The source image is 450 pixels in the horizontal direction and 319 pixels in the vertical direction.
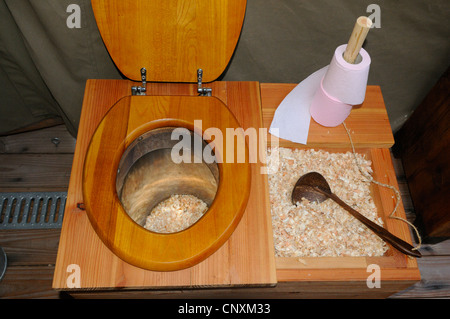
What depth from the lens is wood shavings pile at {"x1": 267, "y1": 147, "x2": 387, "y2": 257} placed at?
1.05m

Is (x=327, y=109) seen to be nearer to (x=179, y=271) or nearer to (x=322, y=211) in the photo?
(x=322, y=211)

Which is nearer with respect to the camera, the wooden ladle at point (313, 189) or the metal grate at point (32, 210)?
the wooden ladle at point (313, 189)

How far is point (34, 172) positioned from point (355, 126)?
1.21m

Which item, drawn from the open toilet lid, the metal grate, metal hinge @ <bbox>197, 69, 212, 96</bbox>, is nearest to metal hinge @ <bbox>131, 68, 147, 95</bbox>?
the open toilet lid

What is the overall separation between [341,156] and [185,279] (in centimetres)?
61

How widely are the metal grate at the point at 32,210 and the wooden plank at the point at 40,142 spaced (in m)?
0.19

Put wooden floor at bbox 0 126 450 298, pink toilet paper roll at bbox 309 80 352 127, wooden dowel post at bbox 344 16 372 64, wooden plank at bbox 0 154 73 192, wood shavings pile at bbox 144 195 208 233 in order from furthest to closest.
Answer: wooden plank at bbox 0 154 73 192, wooden floor at bbox 0 126 450 298, wood shavings pile at bbox 144 195 208 233, pink toilet paper roll at bbox 309 80 352 127, wooden dowel post at bbox 344 16 372 64

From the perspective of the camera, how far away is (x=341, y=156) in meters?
1.18

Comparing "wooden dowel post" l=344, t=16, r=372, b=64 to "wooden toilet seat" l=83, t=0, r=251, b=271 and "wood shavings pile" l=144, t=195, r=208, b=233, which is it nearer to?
"wooden toilet seat" l=83, t=0, r=251, b=271

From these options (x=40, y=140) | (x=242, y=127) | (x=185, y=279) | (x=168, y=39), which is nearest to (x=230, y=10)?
(x=168, y=39)

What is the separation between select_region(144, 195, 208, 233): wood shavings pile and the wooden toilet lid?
33 centimetres

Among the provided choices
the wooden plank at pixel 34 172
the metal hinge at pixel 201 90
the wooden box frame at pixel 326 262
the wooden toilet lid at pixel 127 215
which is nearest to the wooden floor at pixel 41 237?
the wooden plank at pixel 34 172

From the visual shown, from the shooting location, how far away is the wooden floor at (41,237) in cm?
134

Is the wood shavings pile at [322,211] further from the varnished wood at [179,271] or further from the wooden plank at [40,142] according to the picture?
the wooden plank at [40,142]
